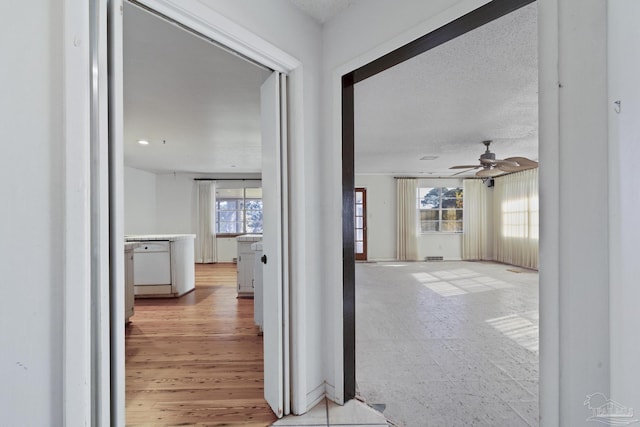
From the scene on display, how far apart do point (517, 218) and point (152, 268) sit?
7.94 metres

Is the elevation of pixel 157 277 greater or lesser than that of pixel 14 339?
lesser

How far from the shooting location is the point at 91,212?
2.71 ft

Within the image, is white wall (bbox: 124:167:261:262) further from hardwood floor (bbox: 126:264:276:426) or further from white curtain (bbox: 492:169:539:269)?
white curtain (bbox: 492:169:539:269)

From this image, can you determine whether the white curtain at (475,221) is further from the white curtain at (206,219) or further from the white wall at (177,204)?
the white curtain at (206,219)

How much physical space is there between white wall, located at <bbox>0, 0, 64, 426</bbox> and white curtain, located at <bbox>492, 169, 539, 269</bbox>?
7.85m

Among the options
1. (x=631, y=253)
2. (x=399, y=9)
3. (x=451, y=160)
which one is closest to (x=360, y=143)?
(x=451, y=160)

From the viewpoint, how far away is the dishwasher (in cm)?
388

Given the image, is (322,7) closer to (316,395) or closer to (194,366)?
(316,395)

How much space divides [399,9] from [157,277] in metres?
4.22

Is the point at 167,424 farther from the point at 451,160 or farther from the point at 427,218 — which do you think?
the point at 427,218

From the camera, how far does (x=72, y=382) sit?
78 cm

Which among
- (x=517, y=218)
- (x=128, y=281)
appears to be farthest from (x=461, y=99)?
(x=517, y=218)

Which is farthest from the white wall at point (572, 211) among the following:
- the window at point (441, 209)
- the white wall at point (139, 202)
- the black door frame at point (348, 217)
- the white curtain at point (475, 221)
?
the white curtain at point (475, 221)

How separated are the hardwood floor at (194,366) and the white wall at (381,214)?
4.78 meters
